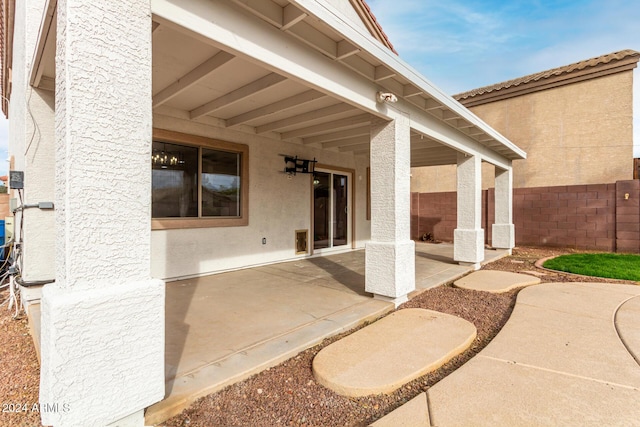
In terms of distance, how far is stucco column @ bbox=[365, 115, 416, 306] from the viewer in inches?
164

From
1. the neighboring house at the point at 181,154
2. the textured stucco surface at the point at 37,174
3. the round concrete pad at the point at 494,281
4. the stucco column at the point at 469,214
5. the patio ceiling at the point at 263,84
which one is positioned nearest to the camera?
the neighboring house at the point at 181,154

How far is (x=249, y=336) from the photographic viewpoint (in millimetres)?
3057

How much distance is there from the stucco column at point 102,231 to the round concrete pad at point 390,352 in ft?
4.22

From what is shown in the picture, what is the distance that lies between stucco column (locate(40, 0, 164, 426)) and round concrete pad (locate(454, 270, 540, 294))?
4.88 metres

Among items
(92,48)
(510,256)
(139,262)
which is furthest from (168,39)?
(510,256)

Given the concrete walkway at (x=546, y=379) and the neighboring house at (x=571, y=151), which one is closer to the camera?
the concrete walkway at (x=546, y=379)

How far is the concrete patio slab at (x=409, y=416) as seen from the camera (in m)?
1.88

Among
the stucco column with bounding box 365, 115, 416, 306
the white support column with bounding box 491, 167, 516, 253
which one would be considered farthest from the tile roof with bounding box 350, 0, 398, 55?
the white support column with bounding box 491, 167, 516, 253

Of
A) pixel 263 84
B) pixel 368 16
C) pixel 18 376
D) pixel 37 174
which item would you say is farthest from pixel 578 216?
pixel 37 174

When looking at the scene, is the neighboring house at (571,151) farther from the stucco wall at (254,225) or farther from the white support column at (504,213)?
the stucco wall at (254,225)

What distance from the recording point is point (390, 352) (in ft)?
9.14

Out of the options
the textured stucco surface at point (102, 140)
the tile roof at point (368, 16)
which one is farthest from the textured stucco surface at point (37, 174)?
the tile roof at point (368, 16)

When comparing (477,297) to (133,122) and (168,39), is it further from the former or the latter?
(168,39)

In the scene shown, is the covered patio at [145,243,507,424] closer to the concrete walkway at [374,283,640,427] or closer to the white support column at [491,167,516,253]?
the concrete walkway at [374,283,640,427]
